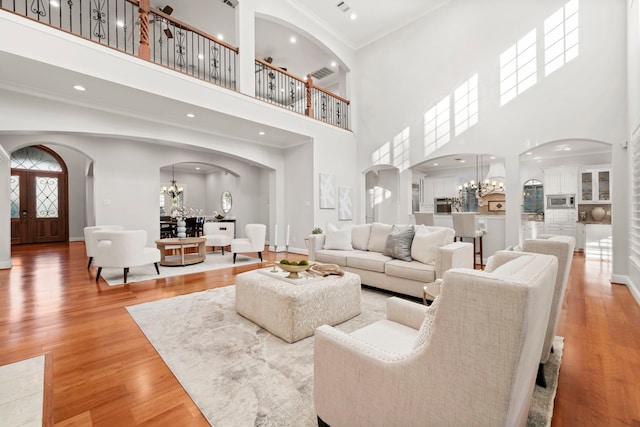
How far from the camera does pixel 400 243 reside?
11.9 feet

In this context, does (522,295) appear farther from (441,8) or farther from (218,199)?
(218,199)

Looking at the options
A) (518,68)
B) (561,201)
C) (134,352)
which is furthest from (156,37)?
(561,201)

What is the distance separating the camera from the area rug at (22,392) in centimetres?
147

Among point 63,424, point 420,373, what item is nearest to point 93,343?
point 63,424

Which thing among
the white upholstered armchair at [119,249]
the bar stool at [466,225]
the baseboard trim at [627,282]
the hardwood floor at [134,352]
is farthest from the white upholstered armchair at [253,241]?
the baseboard trim at [627,282]

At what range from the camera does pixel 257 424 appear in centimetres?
141

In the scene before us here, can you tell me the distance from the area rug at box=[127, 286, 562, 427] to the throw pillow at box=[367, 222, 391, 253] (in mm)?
1249

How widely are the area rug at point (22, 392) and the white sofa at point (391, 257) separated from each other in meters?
2.75

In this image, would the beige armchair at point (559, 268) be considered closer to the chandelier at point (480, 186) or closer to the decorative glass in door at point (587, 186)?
the chandelier at point (480, 186)

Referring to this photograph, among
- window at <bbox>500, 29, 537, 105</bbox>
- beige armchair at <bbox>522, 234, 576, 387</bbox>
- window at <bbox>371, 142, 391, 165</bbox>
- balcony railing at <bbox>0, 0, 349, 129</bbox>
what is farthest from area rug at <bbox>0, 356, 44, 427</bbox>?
window at <bbox>500, 29, 537, 105</bbox>

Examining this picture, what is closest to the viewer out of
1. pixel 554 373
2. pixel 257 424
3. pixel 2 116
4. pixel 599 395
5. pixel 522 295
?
pixel 522 295

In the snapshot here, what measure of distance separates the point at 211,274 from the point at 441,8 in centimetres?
754

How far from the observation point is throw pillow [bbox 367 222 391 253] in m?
4.19

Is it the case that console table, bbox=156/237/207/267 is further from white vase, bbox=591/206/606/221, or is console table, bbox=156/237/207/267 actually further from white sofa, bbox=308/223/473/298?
white vase, bbox=591/206/606/221
